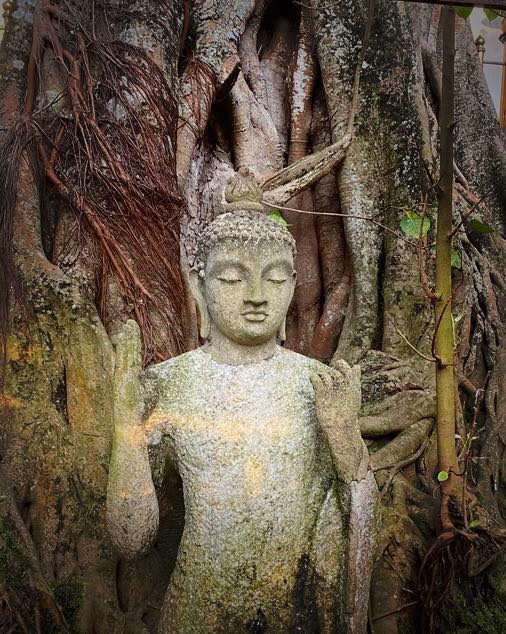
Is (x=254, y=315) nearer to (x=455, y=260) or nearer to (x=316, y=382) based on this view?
(x=316, y=382)

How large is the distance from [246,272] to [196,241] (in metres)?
1.85

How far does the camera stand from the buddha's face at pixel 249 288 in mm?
2373

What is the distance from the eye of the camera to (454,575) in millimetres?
3072

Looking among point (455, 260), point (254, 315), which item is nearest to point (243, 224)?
point (254, 315)

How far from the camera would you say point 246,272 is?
238 cm

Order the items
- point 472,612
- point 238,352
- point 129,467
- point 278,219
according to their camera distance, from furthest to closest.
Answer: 1. point 278,219
2. point 472,612
3. point 238,352
4. point 129,467

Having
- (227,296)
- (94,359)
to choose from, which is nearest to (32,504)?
(94,359)

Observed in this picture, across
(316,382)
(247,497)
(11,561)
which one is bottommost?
(11,561)

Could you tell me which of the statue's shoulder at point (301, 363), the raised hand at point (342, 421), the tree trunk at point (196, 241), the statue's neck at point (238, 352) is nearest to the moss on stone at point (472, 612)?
the tree trunk at point (196, 241)

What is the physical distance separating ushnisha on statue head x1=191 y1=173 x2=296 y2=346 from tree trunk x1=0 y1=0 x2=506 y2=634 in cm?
59

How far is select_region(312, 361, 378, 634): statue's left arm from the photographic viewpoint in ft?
7.55

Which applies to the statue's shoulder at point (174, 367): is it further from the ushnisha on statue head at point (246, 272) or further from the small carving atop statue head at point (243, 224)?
the small carving atop statue head at point (243, 224)

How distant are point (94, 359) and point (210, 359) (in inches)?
40.1

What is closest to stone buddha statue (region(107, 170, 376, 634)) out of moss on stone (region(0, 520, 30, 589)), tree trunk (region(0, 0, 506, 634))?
tree trunk (region(0, 0, 506, 634))
